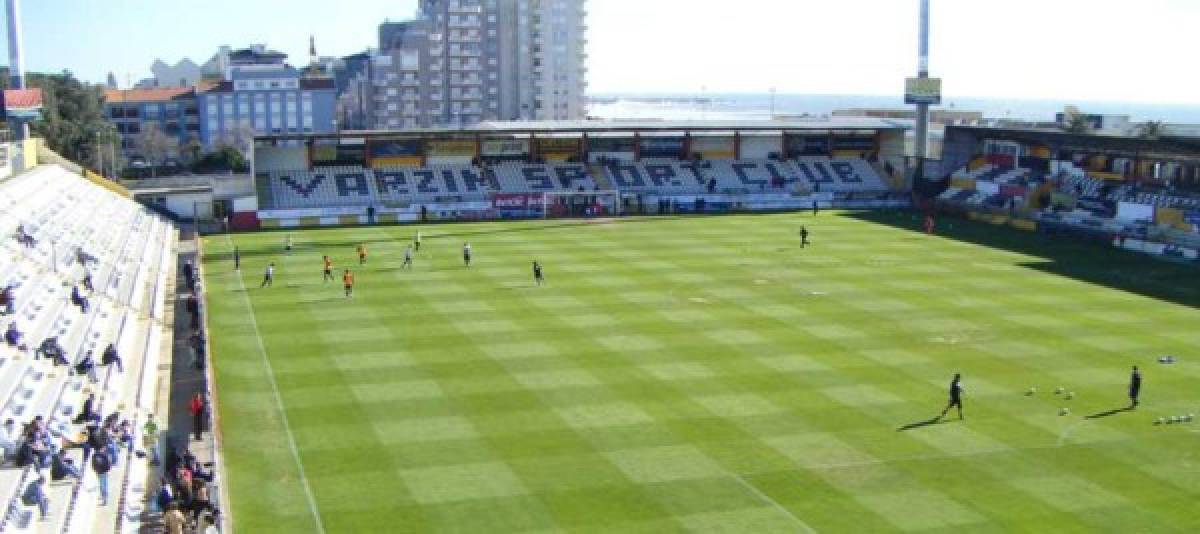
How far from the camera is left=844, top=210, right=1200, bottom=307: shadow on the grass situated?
49219mm

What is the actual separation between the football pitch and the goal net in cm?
2220

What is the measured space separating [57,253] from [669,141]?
5308 cm

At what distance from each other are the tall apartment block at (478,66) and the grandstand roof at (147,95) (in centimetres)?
2595

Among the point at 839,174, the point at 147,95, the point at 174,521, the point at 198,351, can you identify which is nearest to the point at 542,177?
the point at 839,174

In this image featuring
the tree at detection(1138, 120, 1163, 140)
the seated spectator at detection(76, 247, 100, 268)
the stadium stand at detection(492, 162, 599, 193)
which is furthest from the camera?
the stadium stand at detection(492, 162, 599, 193)

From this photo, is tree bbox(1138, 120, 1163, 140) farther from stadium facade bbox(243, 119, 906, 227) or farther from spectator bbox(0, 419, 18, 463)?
spectator bbox(0, 419, 18, 463)

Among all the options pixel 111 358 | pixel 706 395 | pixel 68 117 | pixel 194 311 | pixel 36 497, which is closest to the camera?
pixel 36 497

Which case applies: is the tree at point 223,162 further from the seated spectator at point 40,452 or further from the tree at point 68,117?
the seated spectator at point 40,452

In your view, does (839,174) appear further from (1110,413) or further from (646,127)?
(1110,413)

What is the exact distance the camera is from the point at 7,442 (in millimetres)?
21375

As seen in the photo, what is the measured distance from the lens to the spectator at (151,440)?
2503 centimetres

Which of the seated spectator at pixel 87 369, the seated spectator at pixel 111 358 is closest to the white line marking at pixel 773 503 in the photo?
the seated spectator at pixel 87 369

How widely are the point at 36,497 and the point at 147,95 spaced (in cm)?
12788

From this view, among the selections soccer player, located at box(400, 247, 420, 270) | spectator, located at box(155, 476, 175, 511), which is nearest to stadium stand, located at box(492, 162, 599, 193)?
soccer player, located at box(400, 247, 420, 270)
